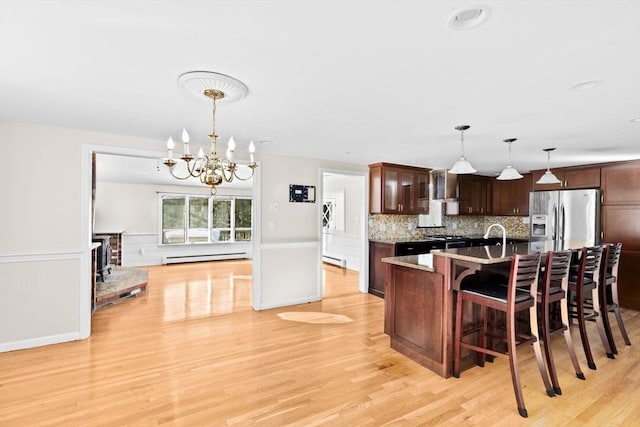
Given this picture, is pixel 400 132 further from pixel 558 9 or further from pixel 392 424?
pixel 392 424

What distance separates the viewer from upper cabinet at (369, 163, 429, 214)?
520 cm

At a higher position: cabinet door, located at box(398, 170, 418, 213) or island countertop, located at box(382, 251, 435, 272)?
cabinet door, located at box(398, 170, 418, 213)

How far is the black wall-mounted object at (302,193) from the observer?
460 centimetres

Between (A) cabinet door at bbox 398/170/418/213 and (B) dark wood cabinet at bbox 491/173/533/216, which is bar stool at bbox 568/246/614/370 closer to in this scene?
(A) cabinet door at bbox 398/170/418/213

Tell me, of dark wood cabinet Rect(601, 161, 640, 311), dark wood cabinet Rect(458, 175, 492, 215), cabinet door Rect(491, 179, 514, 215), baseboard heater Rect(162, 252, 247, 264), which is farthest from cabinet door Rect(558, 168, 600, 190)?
baseboard heater Rect(162, 252, 247, 264)

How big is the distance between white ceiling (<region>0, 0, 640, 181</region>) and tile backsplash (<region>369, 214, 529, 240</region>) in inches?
101

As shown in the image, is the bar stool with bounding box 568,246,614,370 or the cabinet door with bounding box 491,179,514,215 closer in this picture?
the bar stool with bounding box 568,246,614,370

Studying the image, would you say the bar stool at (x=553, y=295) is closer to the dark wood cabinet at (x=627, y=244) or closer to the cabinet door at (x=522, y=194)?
the dark wood cabinet at (x=627, y=244)

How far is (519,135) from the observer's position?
11.0 feet

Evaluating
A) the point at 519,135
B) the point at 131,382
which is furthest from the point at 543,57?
the point at 131,382

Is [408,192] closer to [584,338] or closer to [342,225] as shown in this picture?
[342,225]

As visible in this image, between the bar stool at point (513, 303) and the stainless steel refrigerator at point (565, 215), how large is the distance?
3.28 meters

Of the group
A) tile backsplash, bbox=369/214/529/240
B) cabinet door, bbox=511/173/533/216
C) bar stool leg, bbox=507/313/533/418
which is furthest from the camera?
cabinet door, bbox=511/173/533/216

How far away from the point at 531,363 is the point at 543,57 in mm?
2585
